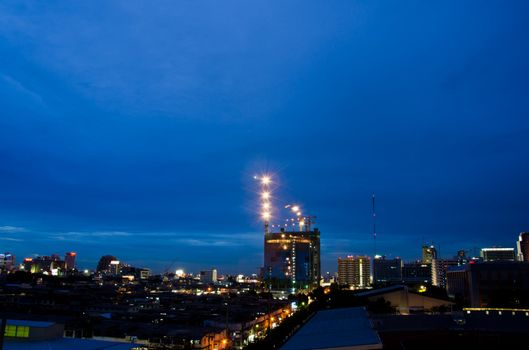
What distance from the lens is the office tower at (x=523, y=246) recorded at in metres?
92.4

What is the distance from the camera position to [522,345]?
17.2 metres

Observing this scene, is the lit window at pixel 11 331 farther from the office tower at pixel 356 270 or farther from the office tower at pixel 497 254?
the office tower at pixel 356 270

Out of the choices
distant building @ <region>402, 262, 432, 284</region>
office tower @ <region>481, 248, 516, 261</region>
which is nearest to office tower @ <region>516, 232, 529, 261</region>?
office tower @ <region>481, 248, 516, 261</region>

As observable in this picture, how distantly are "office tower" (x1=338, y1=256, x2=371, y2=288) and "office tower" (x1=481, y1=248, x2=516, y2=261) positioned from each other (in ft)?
104

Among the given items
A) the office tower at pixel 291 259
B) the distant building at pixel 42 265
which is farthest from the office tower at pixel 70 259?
the office tower at pixel 291 259

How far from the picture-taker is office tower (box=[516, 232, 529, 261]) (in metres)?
92.4

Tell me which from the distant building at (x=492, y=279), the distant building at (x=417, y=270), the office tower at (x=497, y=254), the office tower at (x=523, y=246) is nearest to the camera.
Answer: the distant building at (x=492, y=279)

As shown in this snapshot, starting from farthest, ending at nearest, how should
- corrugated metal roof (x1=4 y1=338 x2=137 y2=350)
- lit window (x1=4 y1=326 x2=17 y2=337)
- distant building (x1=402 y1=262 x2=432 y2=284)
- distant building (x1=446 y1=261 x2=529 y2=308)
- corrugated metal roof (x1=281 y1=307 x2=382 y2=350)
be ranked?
distant building (x1=402 y1=262 x2=432 y2=284)
distant building (x1=446 y1=261 x2=529 y2=308)
lit window (x1=4 y1=326 x2=17 y2=337)
corrugated metal roof (x1=4 y1=338 x2=137 y2=350)
corrugated metal roof (x1=281 y1=307 x2=382 y2=350)

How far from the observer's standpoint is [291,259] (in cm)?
9431

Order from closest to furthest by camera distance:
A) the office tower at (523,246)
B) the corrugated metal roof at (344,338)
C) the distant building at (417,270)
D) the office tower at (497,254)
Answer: the corrugated metal roof at (344,338), the office tower at (523,246), the office tower at (497,254), the distant building at (417,270)

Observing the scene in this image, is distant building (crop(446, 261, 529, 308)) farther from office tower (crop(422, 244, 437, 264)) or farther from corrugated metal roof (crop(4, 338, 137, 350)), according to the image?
office tower (crop(422, 244, 437, 264))

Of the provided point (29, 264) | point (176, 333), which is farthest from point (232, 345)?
point (29, 264)

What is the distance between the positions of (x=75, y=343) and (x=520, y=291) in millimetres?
39375

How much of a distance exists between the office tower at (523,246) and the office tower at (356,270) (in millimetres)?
40870
